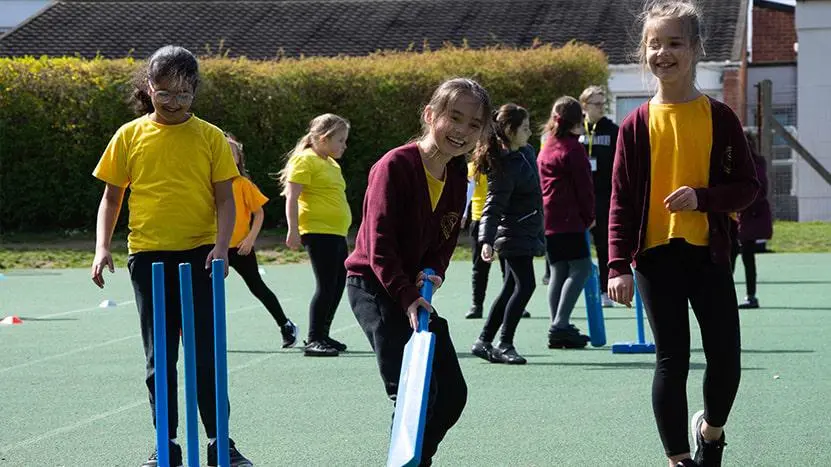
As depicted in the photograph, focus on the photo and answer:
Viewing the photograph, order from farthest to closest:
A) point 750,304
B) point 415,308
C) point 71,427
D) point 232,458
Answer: point 750,304, point 71,427, point 232,458, point 415,308

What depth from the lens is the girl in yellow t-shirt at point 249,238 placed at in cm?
984

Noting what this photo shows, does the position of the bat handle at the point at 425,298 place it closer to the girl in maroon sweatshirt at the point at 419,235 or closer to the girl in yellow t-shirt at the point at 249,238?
the girl in maroon sweatshirt at the point at 419,235

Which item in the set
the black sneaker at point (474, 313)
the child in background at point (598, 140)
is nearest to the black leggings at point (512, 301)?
the black sneaker at point (474, 313)

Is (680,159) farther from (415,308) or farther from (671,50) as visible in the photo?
(415,308)

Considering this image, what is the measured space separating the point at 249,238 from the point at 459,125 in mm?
5079


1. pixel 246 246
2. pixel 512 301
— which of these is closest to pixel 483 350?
pixel 512 301

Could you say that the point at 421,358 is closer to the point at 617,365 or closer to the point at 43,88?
the point at 617,365

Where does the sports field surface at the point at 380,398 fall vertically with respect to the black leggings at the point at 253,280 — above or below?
below

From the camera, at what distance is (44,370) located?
915 centimetres

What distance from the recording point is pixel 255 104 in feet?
77.0

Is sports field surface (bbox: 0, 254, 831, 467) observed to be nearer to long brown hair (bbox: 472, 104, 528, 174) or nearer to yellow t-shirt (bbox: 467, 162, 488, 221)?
yellow t-shirt (bbox: 467, 162, 488, 221)

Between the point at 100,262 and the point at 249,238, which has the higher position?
the point at 100,262

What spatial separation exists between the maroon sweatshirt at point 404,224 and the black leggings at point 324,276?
457 centimetres

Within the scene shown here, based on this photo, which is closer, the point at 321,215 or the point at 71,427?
the point at 71,427
